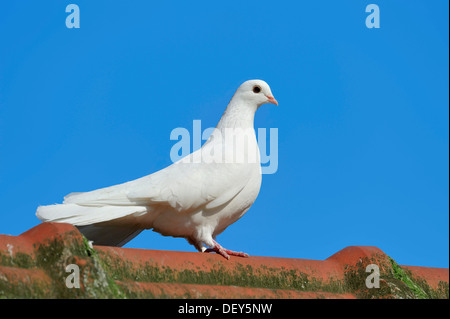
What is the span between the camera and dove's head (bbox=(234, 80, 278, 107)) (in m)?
8.15

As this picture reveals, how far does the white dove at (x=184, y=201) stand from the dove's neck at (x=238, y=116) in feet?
0.50

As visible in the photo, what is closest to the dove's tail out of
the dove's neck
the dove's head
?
the dove's neck

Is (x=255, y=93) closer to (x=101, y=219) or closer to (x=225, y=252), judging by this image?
(x=225, y=252)

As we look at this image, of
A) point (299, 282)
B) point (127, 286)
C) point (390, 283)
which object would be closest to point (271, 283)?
point (299, 282)

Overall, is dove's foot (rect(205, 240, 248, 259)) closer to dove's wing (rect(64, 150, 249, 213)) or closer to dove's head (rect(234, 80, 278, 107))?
dove's wing (rect(64, 150, 249, 213))

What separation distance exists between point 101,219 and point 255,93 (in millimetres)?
2675

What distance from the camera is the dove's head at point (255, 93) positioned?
8148mm

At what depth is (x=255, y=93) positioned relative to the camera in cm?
819

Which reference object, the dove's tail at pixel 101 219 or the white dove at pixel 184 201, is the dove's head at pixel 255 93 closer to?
the white dove at pixel 184 201

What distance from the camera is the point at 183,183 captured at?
22.8 feet

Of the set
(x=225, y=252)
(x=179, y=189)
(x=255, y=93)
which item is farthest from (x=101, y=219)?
(x=255, y=93)

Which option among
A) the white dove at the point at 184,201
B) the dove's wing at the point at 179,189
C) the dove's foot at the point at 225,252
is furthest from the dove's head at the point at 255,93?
the dove's foot at the point at 225,252
